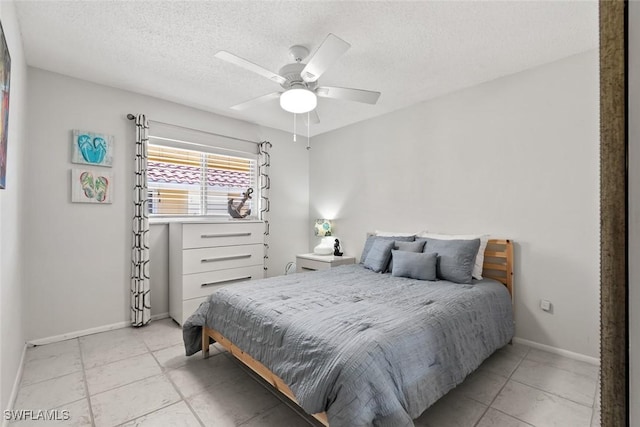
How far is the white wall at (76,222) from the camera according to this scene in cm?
282

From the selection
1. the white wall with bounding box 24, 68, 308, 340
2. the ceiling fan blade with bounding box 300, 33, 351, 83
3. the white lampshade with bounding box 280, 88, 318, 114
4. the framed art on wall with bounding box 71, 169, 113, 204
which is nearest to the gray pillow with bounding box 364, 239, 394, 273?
the white lampshade with bounding box 280, 88, 318, 114

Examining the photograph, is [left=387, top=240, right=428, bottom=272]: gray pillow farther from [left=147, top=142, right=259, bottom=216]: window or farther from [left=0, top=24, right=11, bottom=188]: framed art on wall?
[left=0, top=24, right=11, bottom=188]: framed art on wall

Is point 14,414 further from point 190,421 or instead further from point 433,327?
point 433,327

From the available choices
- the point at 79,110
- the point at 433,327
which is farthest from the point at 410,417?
the point at 79,110

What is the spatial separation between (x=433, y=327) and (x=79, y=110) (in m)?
3.79

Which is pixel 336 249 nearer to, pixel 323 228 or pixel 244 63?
pixel 323 228

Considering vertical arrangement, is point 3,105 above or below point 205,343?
above

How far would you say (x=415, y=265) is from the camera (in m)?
2.83

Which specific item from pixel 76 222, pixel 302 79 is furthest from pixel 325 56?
Result: pixel 76 222

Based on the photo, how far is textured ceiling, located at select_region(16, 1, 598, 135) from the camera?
2.02m

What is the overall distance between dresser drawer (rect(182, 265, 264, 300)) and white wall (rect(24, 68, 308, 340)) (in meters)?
0.52

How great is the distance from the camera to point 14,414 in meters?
1.84

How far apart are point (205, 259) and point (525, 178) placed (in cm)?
342

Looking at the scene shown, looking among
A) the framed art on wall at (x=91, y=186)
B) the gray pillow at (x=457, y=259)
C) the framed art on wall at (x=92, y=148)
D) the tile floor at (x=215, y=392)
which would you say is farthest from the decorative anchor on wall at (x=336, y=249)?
the framed art on wall at (x=92, y=148)
